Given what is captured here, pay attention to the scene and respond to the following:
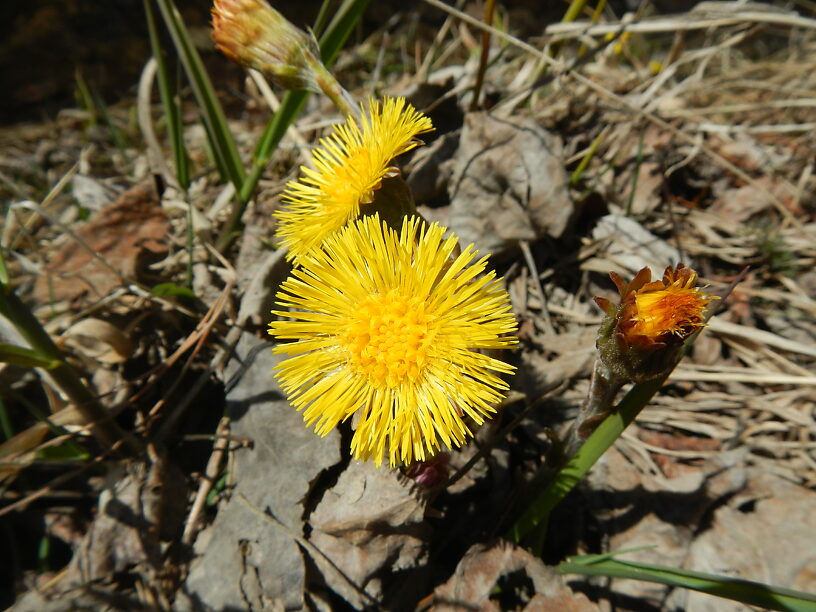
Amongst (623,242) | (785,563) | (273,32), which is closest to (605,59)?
(623,242)

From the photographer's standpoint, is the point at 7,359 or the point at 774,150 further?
A: the point at 774,150

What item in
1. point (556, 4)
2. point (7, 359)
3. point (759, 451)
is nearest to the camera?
point (7, 359)

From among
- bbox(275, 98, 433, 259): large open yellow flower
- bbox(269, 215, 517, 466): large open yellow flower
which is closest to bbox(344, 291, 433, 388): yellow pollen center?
bbox(269, 215, 517, 466): large open yellow flower

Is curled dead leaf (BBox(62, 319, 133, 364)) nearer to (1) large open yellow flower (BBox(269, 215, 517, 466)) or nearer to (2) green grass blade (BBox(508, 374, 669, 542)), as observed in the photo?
(1) large open yellow flower (BBox(269, 215, 517, 466))

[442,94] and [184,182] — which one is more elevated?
[442,94]

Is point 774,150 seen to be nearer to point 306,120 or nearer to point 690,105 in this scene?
point 690,105

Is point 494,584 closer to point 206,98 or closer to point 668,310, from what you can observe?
point 668,310

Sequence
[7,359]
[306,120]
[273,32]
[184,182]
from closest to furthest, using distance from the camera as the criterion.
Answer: [7,359], [273,32], [184,182], [306,120]
